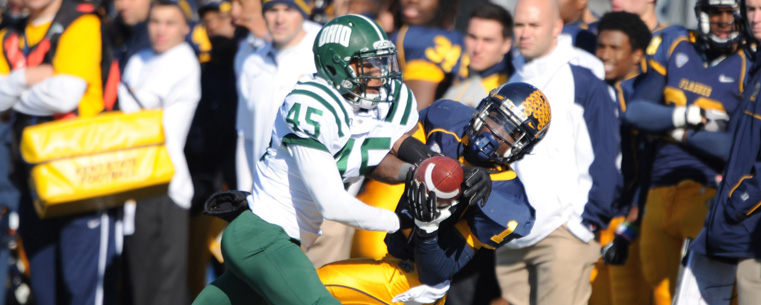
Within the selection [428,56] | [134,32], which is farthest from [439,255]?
[134,32]

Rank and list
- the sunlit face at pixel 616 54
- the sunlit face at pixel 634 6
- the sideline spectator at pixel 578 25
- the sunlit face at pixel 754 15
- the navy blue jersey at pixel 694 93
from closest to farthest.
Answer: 1. the sunlit face at pixel 754 15
2. the navy blue jersey at pixel 694 93
3. the sunlit face at pixel 616 54
4. the sideline spectator at pixel 578 25
5. the sunlit face at pixel 634 6

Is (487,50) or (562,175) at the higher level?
(487,50)

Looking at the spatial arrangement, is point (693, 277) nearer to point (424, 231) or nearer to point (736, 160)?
point (736, 160)

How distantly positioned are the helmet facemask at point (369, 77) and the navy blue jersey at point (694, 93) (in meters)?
1.76

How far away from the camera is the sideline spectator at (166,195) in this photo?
596 centimetres

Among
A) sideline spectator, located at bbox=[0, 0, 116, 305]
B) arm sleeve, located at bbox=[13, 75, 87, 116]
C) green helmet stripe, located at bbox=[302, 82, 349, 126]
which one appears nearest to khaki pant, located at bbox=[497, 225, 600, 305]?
green helmet stripe, located at bbox=[302, 82, 349, 126]

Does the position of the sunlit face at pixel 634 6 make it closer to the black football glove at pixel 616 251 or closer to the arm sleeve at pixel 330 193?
the black football glove at pixel 616 251

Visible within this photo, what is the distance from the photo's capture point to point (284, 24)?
19.2ft

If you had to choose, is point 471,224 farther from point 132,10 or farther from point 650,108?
point 132,10

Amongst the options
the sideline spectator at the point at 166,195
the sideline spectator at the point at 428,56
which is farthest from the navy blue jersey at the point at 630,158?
the sideline spectator at the point at 166,195

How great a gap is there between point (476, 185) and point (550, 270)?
1502mm

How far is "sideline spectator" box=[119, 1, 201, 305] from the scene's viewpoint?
5.96 m

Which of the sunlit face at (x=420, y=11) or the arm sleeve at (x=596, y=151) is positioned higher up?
the sunlit face at (x=420, y=11)

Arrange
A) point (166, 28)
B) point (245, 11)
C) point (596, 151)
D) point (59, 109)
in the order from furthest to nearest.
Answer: point (245, 11)
point (166, 28)
point (59, 109)
point (596, 151)
